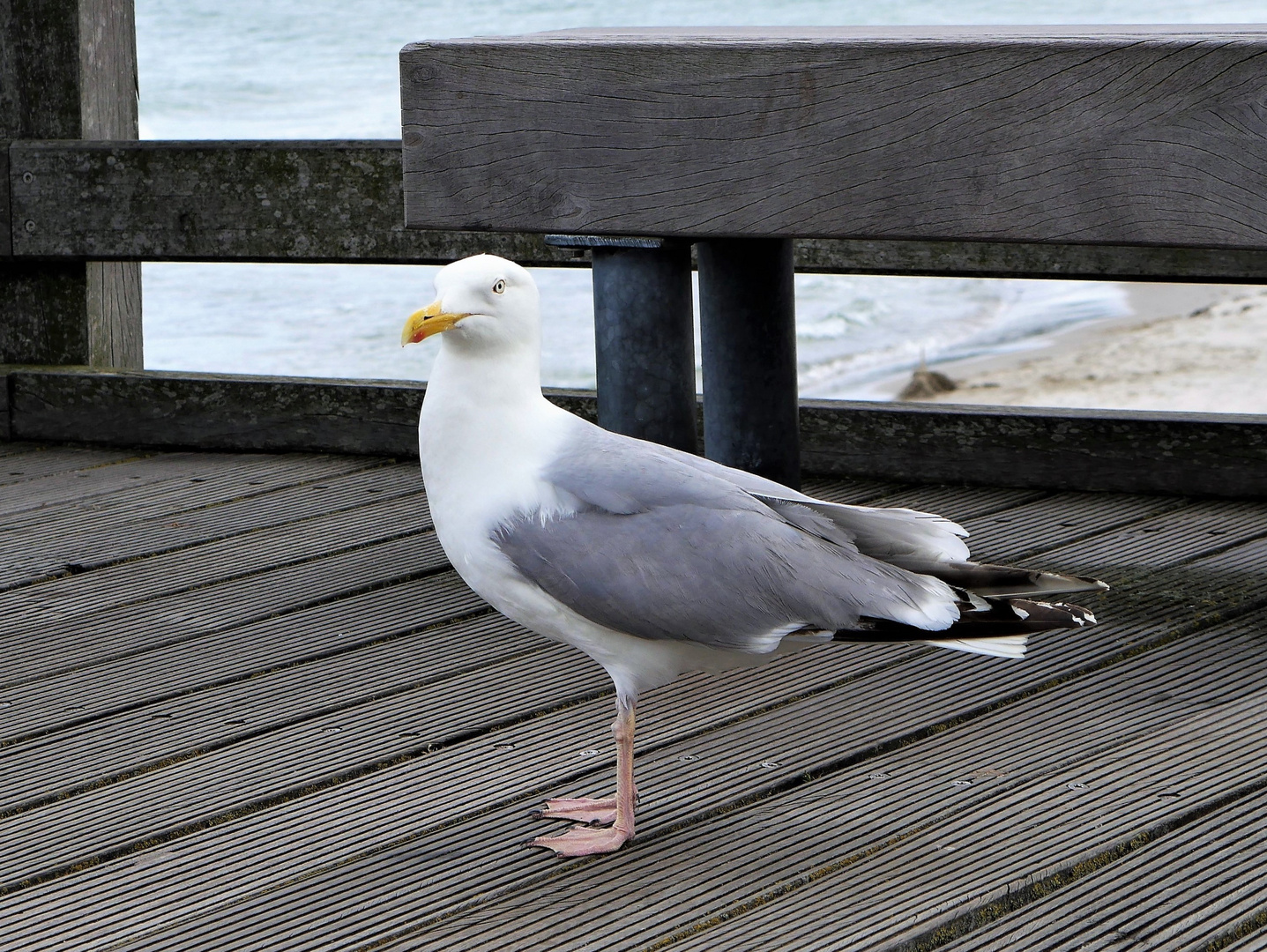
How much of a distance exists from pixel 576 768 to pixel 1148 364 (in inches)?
328

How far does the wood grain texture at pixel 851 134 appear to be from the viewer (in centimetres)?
192

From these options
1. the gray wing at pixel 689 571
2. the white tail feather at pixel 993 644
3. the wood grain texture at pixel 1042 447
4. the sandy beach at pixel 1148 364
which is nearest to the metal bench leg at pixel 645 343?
the wood grain texture at pixel 1042 447

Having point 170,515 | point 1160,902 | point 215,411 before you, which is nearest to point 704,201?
point 1160,902

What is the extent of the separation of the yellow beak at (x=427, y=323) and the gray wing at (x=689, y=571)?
0.25 m

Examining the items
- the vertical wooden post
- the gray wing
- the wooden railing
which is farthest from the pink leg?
the vertical wooden post

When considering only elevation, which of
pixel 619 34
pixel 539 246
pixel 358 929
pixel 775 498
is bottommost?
pixel 358 929

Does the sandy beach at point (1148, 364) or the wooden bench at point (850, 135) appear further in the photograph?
the sandy beach at point (1148, 364)

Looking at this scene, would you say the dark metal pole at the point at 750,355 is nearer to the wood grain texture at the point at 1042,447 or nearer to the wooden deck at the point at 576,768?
the wooden deck at the point at 576,768

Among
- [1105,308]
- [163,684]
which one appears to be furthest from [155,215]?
[1105,308]

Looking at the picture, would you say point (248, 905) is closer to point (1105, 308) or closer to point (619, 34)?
point (619, 34)

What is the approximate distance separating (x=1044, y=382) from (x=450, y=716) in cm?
802

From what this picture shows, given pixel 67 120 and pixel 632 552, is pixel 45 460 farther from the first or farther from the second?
pixel 632 552

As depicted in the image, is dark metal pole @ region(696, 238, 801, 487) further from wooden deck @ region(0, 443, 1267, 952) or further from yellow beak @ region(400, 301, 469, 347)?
yellow beak @ region(400, 301, 469, 347)

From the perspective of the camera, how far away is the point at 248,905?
6.09ft
